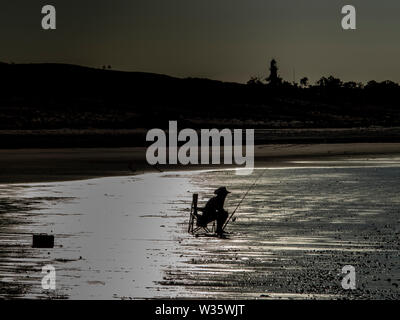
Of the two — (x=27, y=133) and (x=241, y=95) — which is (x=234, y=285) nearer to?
(x=27, y=133)

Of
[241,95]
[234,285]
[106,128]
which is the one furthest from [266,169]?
[241,95]

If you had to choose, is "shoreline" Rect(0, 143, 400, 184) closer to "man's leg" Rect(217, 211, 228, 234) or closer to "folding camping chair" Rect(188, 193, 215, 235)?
"folding camping chair" Rect(188, 193, 215, 235)

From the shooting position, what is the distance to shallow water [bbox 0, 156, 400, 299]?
14992 millimetres

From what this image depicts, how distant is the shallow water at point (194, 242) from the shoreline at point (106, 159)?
20.3ft

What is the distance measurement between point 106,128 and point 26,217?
3113 inches

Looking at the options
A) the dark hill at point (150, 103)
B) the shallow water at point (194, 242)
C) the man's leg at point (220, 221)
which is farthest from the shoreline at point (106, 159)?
the dark hill at point (150, 103)

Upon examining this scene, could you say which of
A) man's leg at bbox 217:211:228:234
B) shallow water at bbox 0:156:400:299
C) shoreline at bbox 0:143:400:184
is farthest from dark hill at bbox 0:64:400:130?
man's leg at bbox 217:211:228:234

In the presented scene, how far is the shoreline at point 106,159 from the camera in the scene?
136ft

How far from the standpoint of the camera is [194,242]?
19891mm

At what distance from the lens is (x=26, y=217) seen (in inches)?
955

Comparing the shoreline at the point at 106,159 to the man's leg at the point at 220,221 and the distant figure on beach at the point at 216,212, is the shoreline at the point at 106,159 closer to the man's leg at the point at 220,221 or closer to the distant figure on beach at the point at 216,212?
the distant figure on beach at the point at 216,212

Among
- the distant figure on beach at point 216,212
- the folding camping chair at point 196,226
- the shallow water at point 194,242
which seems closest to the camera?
the shallow water at point 194,242

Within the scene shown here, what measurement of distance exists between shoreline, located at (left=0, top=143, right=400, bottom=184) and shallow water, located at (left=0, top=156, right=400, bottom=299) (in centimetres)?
619

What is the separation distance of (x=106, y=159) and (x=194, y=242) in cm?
3330
